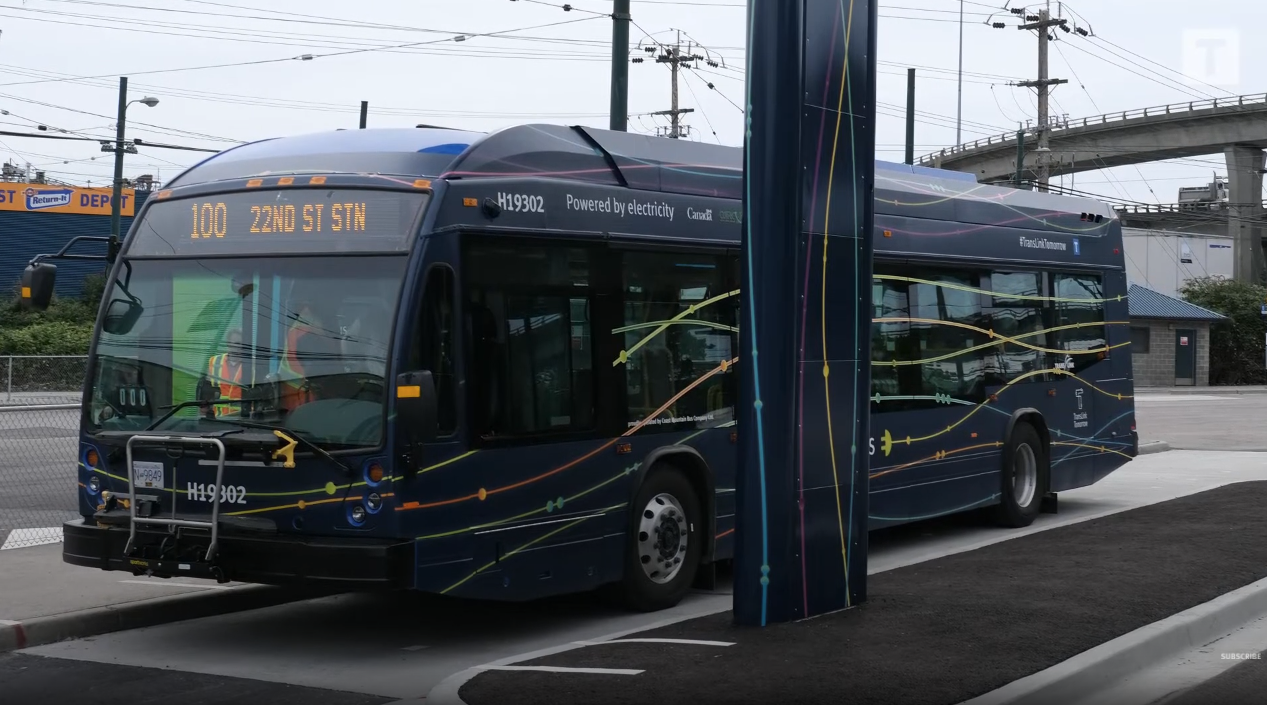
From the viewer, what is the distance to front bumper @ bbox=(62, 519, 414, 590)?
306 inches

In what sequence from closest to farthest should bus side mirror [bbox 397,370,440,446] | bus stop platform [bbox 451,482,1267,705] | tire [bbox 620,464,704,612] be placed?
bus stop platform [bbox 451,482,1267,705] < bus side mirror [bbox 397,370,440,446] < tire [bbox 620,464,704,612]

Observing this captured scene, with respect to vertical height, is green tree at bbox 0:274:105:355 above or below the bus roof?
below

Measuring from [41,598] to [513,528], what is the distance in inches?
131

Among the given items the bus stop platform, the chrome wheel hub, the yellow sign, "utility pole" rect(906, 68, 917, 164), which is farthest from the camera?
the yellow sign

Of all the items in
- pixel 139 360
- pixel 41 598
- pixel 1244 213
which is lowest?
pixel 41 598

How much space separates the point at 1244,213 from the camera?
234ft

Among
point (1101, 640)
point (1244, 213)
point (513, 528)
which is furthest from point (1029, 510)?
point (1244, 213)

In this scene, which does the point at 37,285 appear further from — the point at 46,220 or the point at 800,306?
the point at 46,220

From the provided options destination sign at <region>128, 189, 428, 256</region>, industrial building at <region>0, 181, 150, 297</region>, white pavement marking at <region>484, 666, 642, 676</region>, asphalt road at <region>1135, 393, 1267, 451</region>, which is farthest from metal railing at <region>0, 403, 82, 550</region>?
industrial building at <region>0, 181, 150, 297</region>

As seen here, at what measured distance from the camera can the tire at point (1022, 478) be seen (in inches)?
557

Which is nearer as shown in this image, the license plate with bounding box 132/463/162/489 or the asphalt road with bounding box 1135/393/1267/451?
the license plate with bounding box 132/463/162/489

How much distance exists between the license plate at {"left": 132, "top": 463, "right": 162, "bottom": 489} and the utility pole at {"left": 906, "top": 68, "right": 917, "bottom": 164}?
30062 mm

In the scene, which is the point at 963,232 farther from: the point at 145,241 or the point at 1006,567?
the point at 145,241

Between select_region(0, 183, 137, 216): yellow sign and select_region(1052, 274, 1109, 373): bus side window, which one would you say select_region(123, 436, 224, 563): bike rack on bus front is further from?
select_region(0, 183, 137, 216): yellow sign
